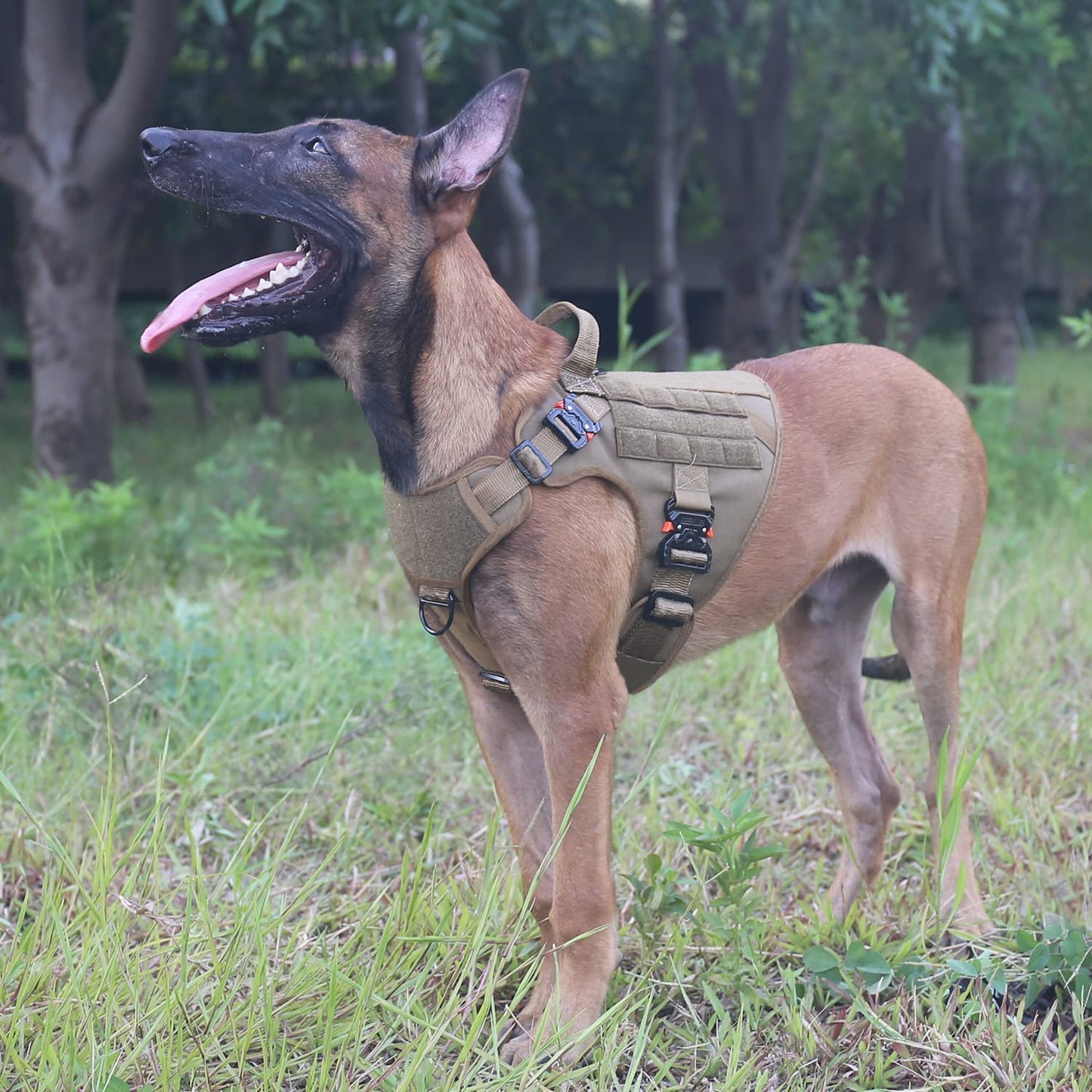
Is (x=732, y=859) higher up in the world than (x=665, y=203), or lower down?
higher up

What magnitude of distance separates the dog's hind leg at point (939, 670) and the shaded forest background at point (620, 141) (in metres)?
1.95

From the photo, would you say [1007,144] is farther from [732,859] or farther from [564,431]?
→ [732,859]

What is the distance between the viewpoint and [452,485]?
2477 millimetres

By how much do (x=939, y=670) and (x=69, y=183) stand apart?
19.7 feet

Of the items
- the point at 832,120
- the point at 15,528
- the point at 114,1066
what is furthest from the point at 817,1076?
the point at 832,120

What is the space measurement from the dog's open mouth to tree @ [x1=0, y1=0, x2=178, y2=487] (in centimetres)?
518

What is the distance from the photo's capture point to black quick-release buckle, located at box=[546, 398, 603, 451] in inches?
99.7

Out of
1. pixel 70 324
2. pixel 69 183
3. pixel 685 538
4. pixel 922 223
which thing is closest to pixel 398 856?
pixel 685 538

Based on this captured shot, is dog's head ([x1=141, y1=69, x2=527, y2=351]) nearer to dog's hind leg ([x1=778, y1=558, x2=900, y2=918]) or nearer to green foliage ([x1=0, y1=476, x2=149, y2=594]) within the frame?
dog's hind leg ([x1=778, y1=558, x2=900, y2=918])

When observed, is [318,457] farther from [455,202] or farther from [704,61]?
[455,202]

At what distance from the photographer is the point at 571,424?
2.54m

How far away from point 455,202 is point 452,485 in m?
0.60

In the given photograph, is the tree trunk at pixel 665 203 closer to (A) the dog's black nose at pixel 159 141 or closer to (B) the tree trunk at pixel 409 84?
(B) the tree trunk at pixel 409 84

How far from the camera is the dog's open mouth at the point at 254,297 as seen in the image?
7.84 feet
